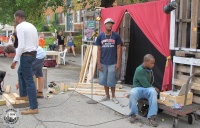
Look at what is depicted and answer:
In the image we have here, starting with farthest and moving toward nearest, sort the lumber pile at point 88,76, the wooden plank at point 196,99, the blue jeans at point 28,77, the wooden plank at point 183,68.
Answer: the lumber pile at point 88,76 < the wooden plank at point 183,68 < the blue jeans at point 28,77 < the wooden plank at point 196,99

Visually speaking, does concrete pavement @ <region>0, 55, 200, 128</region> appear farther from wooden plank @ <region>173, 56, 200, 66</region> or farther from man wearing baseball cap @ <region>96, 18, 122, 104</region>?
wooden plank @ <region>173, 56, 200, 66</region>

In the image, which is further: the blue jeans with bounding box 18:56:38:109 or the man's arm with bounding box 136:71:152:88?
the blue jeans with bounding box 18:56:38:109

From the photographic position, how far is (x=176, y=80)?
598 cm

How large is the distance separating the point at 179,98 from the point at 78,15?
2945cm

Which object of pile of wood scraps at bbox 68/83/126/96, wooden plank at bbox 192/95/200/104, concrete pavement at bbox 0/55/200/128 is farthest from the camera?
pile of wood scraps at bbox 68/83/126/96

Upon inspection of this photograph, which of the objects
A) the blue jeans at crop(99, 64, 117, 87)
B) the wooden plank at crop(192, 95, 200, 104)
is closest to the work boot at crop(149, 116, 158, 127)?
the wooden plank at crop(192, 95, 200, 104)

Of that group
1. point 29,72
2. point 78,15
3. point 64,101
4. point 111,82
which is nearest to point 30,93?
point 29,72

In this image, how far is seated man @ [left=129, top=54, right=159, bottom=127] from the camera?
5.16 metres

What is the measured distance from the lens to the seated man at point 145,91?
5160 millimetres

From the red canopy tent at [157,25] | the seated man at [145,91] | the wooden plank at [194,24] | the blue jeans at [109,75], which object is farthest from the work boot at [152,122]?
the wooden plank at [194,24]

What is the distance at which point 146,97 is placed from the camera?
5.36 metres

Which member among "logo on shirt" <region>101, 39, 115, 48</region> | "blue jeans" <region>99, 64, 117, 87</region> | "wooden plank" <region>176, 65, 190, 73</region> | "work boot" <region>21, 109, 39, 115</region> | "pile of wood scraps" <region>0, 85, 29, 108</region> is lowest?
"work boot" <region>21, 109, 39, 115</region>

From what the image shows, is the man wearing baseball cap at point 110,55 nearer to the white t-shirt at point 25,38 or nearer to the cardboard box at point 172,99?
the cardboard box at point 172,99

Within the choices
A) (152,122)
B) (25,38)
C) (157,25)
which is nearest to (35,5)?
(157,25)
